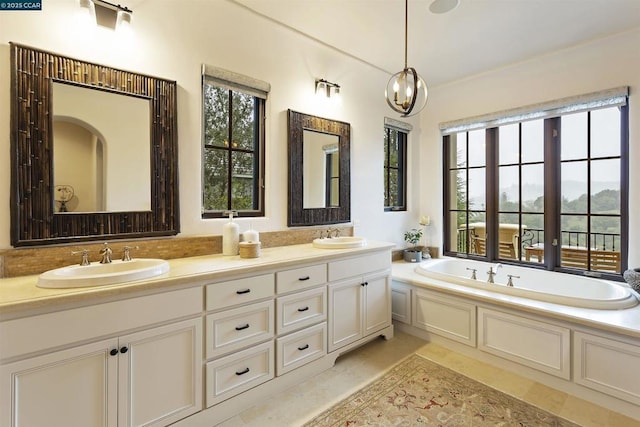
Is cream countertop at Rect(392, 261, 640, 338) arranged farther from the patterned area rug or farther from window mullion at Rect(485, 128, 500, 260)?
window mullion at Rect(485, 128, 500, 260)

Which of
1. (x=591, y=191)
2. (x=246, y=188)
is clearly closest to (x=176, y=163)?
(x=246, y=188)

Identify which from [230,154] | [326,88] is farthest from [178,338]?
[326,88]

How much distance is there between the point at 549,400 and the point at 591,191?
6.91 ft

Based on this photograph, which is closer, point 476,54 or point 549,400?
point 549,400

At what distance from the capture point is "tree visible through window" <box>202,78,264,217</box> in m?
2.36

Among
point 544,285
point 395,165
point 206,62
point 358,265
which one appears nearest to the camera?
point 206,62

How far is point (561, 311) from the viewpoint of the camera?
2.16m

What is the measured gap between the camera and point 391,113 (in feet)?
12.3

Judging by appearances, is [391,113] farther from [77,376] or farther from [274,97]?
[77,376]

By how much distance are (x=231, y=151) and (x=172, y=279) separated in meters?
1.22

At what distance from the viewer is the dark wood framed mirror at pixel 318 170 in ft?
9.11

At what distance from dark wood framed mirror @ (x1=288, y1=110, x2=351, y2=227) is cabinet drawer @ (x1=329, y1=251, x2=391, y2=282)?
583 mm

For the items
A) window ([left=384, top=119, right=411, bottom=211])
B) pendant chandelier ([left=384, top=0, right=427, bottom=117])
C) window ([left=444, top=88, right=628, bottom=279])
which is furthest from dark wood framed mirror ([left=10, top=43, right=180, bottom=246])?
window ([left=444, top=88, right=628, bottom=279])

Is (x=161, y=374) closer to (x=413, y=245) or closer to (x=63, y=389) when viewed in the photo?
(x=63, y=389)
